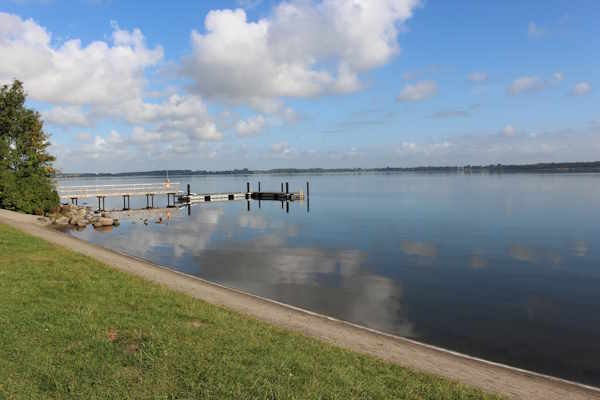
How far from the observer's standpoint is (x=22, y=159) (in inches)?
1677

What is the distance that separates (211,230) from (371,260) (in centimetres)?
1844

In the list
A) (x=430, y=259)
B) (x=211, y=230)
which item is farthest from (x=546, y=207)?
(x=211, y=230)

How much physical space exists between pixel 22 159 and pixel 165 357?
141 feet

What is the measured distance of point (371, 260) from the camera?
25.2 metres

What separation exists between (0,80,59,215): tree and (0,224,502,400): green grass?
33683 mm

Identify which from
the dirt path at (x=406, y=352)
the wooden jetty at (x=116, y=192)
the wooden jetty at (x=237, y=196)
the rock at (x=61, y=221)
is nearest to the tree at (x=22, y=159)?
the rock at (x=61, y=221)

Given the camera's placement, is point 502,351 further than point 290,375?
Yes

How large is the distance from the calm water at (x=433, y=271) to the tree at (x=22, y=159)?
25.0 ft

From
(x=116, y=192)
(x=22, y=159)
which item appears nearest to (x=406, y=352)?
(x=22, y=159)

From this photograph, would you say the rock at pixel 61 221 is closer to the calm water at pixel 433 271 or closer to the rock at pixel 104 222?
the rock at pixel 104 222

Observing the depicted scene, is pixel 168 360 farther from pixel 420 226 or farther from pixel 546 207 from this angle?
pixel 546 207

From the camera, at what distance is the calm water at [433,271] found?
551 inches

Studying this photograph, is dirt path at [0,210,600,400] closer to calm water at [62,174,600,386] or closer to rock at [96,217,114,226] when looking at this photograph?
calm water at [62,174,600,386]

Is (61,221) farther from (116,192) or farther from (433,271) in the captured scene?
(433,271)
